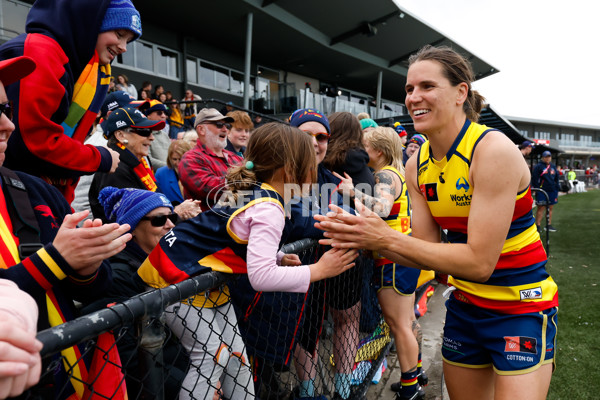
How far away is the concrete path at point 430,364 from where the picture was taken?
3246 millimetres

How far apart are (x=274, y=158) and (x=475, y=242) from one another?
1.09m

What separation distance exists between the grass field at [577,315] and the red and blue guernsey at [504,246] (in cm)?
205

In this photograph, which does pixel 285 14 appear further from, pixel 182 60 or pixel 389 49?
pixel 389 49

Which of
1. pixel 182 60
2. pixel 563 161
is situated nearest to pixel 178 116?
pixel 182 60

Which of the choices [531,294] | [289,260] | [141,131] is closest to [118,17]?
[141,131]

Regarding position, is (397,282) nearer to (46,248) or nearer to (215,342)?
(215,342)

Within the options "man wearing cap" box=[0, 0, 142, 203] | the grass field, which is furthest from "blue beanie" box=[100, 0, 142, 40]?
the grass field

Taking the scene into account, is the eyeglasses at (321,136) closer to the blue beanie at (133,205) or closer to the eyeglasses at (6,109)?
the blue beanie at (133,205)

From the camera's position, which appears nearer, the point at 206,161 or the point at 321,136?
the point at 321,136

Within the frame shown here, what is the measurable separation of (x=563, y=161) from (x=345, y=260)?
74.4 metres

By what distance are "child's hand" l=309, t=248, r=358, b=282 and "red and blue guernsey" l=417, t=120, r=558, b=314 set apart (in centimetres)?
60

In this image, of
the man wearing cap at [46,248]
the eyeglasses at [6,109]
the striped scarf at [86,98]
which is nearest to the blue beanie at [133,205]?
the striped scarf at [86,98]

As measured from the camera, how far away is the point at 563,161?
6197cm

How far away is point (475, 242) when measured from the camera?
1.75 meters
